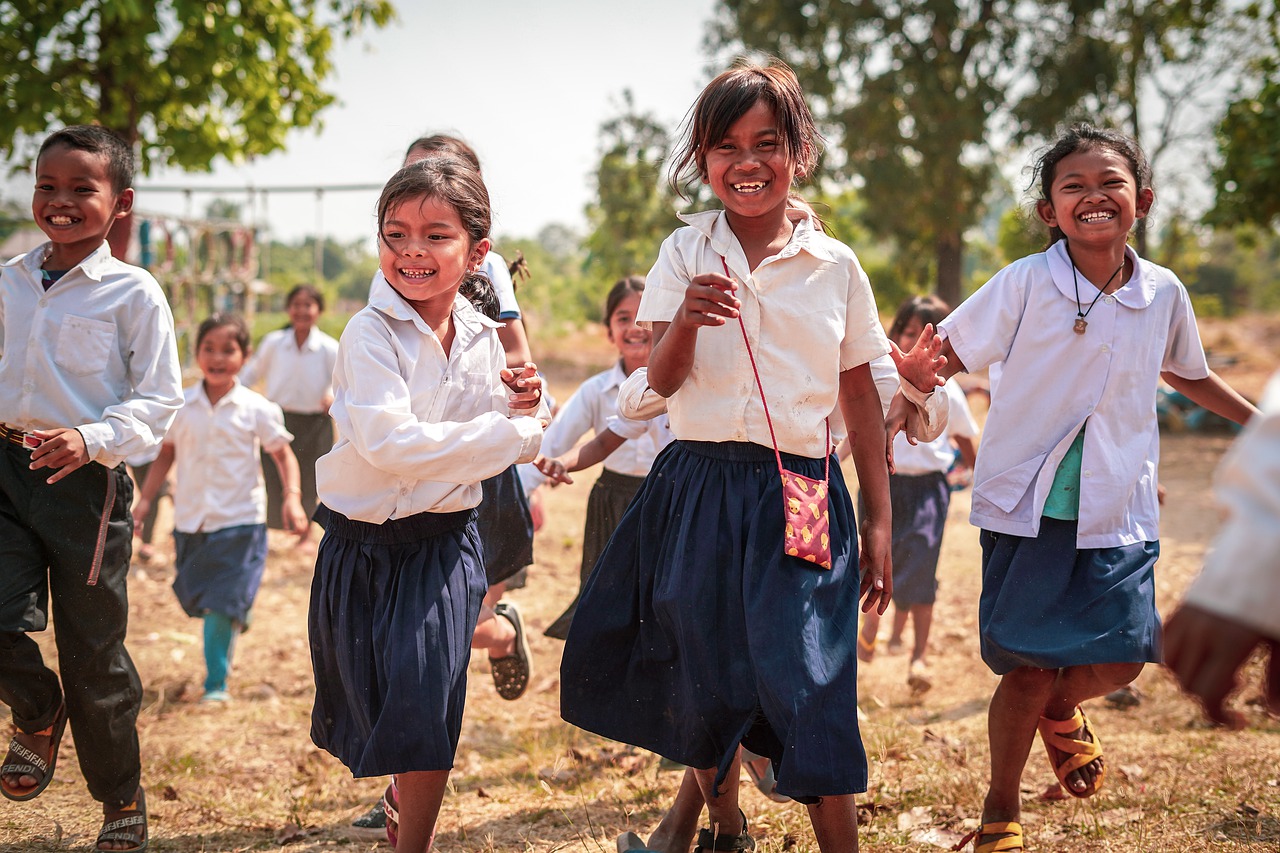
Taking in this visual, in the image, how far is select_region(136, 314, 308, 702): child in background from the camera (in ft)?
16.8

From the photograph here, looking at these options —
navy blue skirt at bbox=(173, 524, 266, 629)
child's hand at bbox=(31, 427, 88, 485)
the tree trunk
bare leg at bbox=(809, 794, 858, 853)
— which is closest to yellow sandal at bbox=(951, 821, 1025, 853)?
bare leg at bbox=(809, 794, 858, 853)

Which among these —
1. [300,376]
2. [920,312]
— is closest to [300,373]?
[300,376]

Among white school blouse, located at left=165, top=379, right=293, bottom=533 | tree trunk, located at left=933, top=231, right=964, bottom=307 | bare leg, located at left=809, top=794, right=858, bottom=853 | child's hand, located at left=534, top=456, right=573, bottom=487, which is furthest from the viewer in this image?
tree trunk, located at left=933, top=231, right=964, bottom=307

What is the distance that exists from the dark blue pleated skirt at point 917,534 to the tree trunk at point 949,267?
44.5 ft

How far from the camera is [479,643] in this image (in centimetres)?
398

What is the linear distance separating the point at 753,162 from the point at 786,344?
1.39 ft

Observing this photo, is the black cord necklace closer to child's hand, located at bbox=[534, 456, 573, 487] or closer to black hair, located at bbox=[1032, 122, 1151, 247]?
black hair, located at bbox=[1032, 122, 1151, 247]

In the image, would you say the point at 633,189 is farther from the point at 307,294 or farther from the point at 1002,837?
the point at 1002,837

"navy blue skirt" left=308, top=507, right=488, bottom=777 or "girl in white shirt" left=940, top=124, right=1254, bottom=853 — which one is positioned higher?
"girl in white shirt" left=940, top=124, right=1254, bottom=853

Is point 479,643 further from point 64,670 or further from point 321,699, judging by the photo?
point 64,670

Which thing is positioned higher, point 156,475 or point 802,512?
point 802,512

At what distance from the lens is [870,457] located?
9.09ft

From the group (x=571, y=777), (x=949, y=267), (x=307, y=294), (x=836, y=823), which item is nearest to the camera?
(x=836, y=823)

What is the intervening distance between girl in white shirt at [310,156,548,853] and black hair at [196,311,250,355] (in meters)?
2.87
